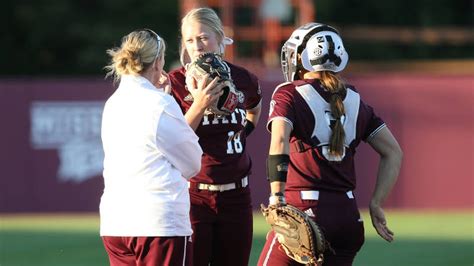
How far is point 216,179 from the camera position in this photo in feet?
21.0

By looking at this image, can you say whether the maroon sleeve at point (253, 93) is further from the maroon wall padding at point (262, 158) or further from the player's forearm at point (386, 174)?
the maroon wall padding at point (262, 158)

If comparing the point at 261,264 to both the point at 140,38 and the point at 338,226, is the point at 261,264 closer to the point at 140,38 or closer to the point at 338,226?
the point at 338,226

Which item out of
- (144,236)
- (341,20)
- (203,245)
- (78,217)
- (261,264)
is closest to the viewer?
(144,236)

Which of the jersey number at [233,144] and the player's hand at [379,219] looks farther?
the jersey number at [233,144]

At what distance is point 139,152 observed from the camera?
213 inches

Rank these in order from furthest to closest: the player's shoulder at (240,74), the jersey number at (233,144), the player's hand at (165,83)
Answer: the player's shoulder at (240,74) → the jersey number at (233,144) → the player's hand at (165,83)

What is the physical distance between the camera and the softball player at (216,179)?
252 inches

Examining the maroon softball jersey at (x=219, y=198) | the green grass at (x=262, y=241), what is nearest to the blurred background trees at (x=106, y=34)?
the green grass at (x=262, y=241)

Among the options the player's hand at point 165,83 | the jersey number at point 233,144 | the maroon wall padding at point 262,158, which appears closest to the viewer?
the player's hand at point 165,83

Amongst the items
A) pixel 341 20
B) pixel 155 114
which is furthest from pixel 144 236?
pixel 341 20

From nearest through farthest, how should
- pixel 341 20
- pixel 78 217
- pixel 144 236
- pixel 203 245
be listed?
pixel 144 236 < pixel 203 245 < pixel 78 217 < pixel 341 20

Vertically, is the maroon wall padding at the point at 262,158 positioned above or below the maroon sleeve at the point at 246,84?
below

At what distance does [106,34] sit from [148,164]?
28433 millimetres

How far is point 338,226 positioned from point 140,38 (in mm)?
1414
